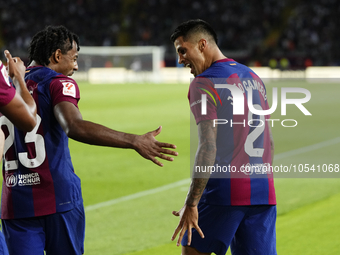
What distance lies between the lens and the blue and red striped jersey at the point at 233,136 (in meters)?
2.91

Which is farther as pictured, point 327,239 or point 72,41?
point 327,239

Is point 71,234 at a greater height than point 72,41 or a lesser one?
lesser

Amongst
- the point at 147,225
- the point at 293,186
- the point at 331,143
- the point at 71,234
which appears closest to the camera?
the point at 71,234

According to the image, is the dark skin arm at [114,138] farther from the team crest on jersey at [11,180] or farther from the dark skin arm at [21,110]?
the team crest on jersey at [11,180]

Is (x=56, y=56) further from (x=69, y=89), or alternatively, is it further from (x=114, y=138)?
(x=114, y=138)

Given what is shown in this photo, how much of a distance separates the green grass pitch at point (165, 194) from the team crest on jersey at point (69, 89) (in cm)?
243

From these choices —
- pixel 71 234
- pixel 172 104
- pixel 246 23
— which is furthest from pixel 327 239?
pixel 246 23

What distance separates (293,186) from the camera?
735 centimetres

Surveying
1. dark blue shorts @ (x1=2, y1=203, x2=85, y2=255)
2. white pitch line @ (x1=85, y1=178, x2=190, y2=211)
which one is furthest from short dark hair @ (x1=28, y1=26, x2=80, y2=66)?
white pitch line @ (x1=85, y1=178, x2=190, y2=211)

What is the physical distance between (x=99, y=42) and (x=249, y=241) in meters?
35.5

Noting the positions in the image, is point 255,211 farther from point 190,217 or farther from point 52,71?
point 52,71

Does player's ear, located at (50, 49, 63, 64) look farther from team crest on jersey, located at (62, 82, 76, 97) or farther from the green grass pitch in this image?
the green grass pitch

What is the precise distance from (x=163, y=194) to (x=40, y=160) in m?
4.21

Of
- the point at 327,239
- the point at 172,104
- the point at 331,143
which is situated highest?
the point at 172,104
